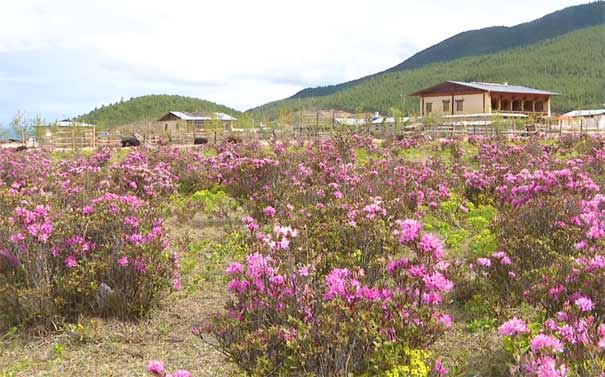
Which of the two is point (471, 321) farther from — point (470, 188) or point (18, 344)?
point (470, 188)

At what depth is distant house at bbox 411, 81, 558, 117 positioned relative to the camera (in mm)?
57594

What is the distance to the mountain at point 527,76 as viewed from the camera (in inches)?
3686

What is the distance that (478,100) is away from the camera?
189 feet

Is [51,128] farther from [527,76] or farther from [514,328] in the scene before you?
[527,76]

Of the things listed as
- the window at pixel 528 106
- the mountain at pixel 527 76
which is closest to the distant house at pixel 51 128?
the window at pixel 528 106

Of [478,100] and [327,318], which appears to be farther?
[478,100]

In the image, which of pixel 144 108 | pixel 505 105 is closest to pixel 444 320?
pixel 505 105

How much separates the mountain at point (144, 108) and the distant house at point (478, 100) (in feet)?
181

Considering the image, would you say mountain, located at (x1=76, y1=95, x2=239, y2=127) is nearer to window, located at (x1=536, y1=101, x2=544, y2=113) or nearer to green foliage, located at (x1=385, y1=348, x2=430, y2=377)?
window, located at (x1=536, y1=101, x2=544, y2=113)

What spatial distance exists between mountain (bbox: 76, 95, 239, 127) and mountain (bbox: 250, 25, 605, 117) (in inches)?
487

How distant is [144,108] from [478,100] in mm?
74248

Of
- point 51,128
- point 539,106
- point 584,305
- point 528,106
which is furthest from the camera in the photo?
point 539,106

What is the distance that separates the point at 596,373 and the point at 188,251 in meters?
5.56

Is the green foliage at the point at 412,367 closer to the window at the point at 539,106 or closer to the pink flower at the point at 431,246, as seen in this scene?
the pink flower at the point at 431,246
